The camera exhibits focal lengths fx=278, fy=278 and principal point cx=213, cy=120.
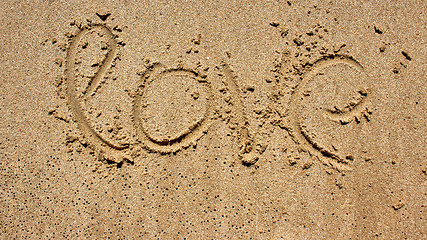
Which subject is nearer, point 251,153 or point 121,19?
point 251,153

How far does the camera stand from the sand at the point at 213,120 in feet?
4.94

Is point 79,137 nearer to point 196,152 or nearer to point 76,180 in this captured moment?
point 76,180

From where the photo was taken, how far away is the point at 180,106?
158 cm

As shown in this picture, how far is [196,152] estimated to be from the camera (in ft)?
5.05

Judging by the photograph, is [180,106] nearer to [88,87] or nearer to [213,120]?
[213,120]

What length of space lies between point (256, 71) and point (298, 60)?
25 centimetres

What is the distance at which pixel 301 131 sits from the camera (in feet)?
5.09

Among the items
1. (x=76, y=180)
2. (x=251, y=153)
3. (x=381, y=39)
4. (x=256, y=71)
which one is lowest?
(x=76, y=180)

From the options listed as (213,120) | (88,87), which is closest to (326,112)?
(213,120)

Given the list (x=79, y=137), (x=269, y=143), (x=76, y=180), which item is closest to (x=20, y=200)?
(x=76, y=180)

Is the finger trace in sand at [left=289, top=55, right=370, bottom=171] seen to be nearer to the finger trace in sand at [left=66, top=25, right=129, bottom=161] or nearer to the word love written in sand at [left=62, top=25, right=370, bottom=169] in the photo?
the word love written in sand at [left=62, top=25, right=370, bottom=169]

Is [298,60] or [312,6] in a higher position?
[312,6]

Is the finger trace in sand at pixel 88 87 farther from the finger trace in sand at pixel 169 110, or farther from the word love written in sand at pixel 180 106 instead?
the finger trace in sand at pixel 169 110

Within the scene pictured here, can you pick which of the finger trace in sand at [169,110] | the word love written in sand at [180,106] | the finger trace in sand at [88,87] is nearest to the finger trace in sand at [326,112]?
the word love written in sand at [180,106]
